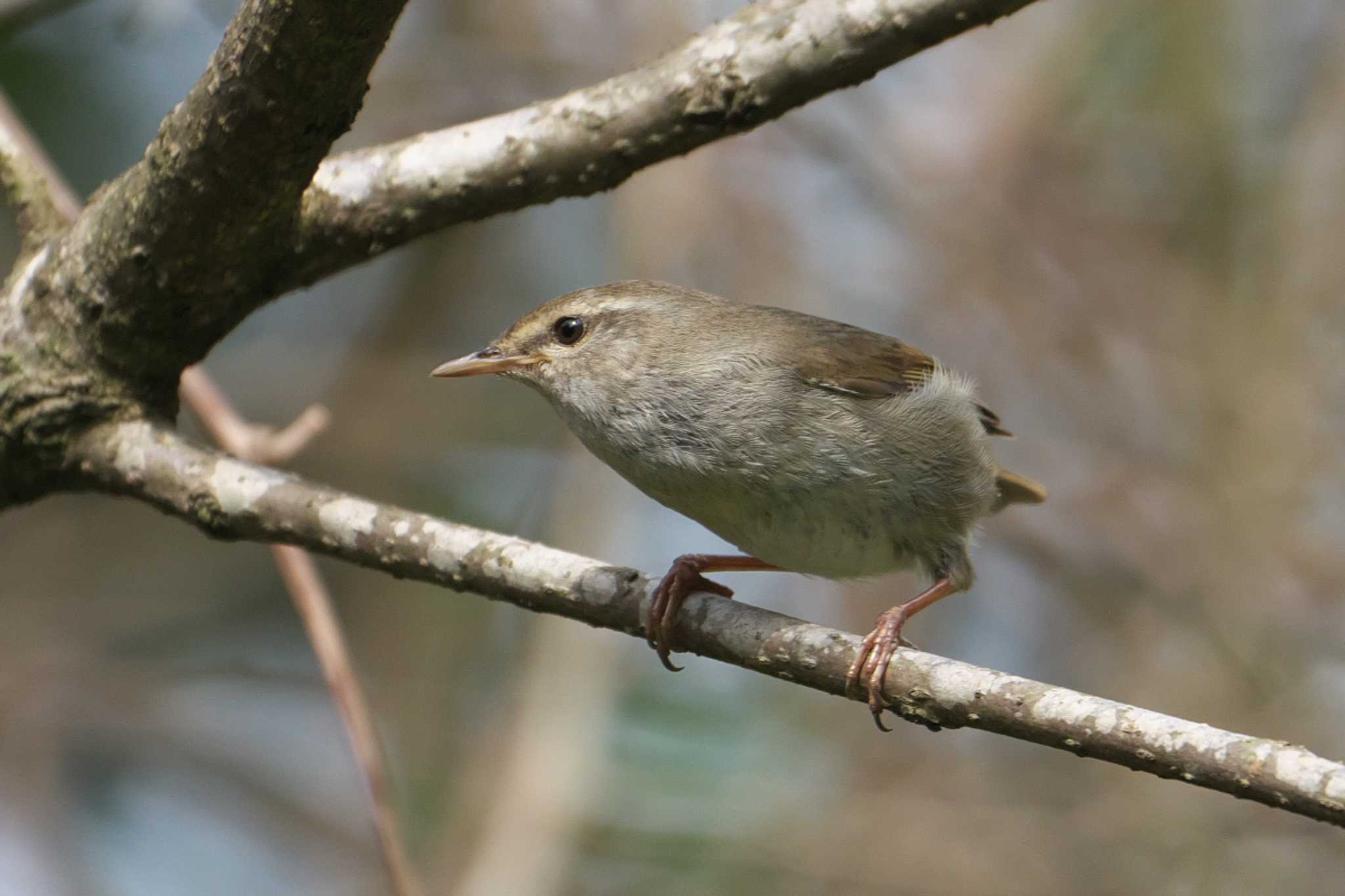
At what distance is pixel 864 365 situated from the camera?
400cm

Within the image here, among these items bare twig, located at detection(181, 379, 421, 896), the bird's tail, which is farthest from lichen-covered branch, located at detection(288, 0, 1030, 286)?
the bird's tail

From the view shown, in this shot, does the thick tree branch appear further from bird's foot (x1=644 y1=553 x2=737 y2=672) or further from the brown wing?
the brown wing

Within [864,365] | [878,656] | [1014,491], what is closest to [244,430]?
[864,365]

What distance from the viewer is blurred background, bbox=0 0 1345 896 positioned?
6.69m

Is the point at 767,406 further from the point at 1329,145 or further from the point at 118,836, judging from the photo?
the point at 118,836

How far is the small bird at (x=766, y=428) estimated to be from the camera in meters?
3.51

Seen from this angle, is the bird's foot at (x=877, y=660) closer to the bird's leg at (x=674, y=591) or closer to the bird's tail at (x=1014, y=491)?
the bird's leg at (x=674, y=591)

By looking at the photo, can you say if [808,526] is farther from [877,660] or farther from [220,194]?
[220,194]

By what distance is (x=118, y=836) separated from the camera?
7.72m

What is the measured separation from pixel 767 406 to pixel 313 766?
571cm

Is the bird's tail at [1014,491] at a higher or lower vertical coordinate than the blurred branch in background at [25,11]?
lower

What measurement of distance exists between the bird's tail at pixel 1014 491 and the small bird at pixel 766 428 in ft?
0.74

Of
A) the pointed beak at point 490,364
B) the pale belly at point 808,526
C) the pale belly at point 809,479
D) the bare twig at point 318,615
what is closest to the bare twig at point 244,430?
the bare twig at point 318,615

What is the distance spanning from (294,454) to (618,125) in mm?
1756
